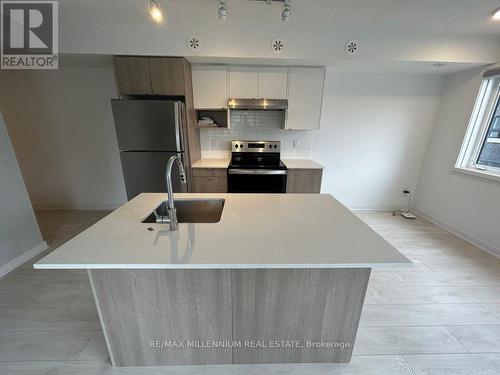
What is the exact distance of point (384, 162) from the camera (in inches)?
135

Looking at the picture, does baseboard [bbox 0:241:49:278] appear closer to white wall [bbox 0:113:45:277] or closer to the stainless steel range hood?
white wall [bbox 0:113:45:277]

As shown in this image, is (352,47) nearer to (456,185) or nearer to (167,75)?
(167,75)

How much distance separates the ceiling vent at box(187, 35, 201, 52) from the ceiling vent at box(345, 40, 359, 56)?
1727 mm

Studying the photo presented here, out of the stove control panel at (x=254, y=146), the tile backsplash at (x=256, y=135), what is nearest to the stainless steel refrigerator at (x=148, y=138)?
the tile backsplash at (x=256, y=135)

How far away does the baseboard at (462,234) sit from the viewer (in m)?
2.39

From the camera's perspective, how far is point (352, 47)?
95.0 inches

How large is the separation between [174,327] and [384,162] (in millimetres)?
3723

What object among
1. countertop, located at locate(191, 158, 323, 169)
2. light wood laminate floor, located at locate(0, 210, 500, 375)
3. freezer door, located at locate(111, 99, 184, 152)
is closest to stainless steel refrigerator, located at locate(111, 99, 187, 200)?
freezer door, located at locate(111, 99, 184, 152)

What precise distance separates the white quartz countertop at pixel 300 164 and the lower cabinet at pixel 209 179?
0.95 metres

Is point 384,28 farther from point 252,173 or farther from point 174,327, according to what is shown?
point 174,327

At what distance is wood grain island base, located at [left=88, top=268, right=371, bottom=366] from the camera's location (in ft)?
3.41

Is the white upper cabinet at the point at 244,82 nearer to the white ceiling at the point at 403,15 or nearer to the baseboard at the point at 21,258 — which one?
the white ceiling at the point at 403,15

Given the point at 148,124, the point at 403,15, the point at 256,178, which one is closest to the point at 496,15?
the point at 403,15

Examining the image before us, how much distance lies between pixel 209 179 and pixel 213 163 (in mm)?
279
